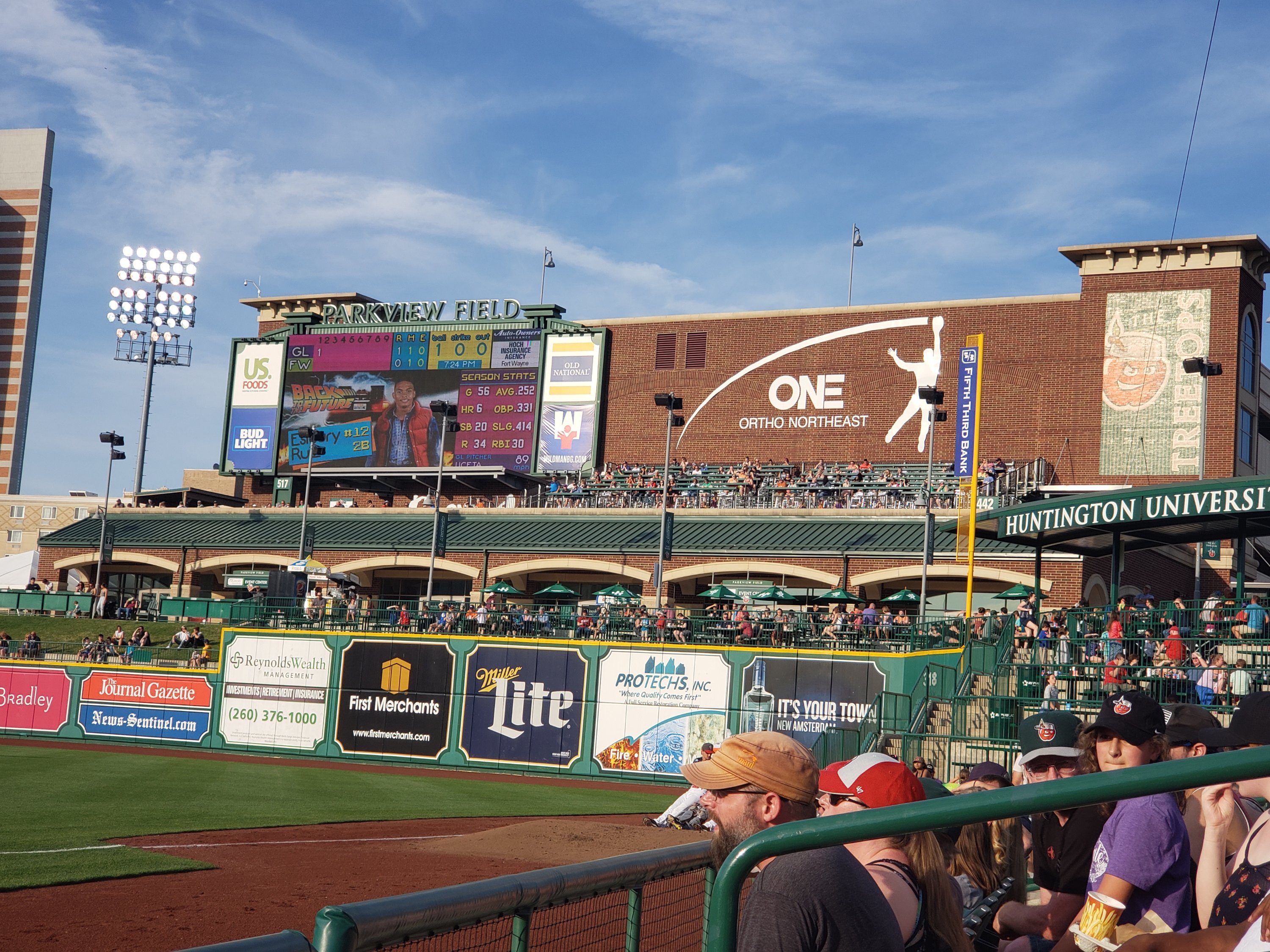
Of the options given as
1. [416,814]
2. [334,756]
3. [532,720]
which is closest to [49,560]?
[334,756]

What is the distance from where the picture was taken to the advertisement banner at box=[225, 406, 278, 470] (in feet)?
194

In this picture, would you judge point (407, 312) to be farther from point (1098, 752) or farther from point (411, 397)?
point (1098, 752)

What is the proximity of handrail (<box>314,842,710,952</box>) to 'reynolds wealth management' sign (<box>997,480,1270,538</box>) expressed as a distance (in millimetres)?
16543

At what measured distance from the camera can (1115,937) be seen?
14.0 feet

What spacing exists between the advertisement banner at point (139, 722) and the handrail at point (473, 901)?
3192cm

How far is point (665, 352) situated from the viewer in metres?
54.6

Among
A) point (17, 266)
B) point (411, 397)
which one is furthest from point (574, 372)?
point (17, 266)

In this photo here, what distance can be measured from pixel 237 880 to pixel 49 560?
162 ft

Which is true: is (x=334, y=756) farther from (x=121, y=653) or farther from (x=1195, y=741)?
(x=1195, y=741)


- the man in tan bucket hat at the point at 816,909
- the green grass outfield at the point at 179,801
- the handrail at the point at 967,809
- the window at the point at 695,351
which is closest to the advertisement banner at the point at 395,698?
the green grass outfield at the point at 179,801

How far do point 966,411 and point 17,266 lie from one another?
254 ft

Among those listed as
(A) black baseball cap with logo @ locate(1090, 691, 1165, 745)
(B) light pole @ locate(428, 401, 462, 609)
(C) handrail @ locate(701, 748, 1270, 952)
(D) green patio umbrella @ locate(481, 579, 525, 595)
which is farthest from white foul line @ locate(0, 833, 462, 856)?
(D) green patio umbrella @ locate(481, 579, 525, 595)

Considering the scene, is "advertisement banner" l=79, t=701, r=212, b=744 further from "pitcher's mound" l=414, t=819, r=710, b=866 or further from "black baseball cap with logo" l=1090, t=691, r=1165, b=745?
"black baseball cap with logo" l=1090, t=691, r=1165, b=745

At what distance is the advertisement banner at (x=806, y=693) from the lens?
26.9m
